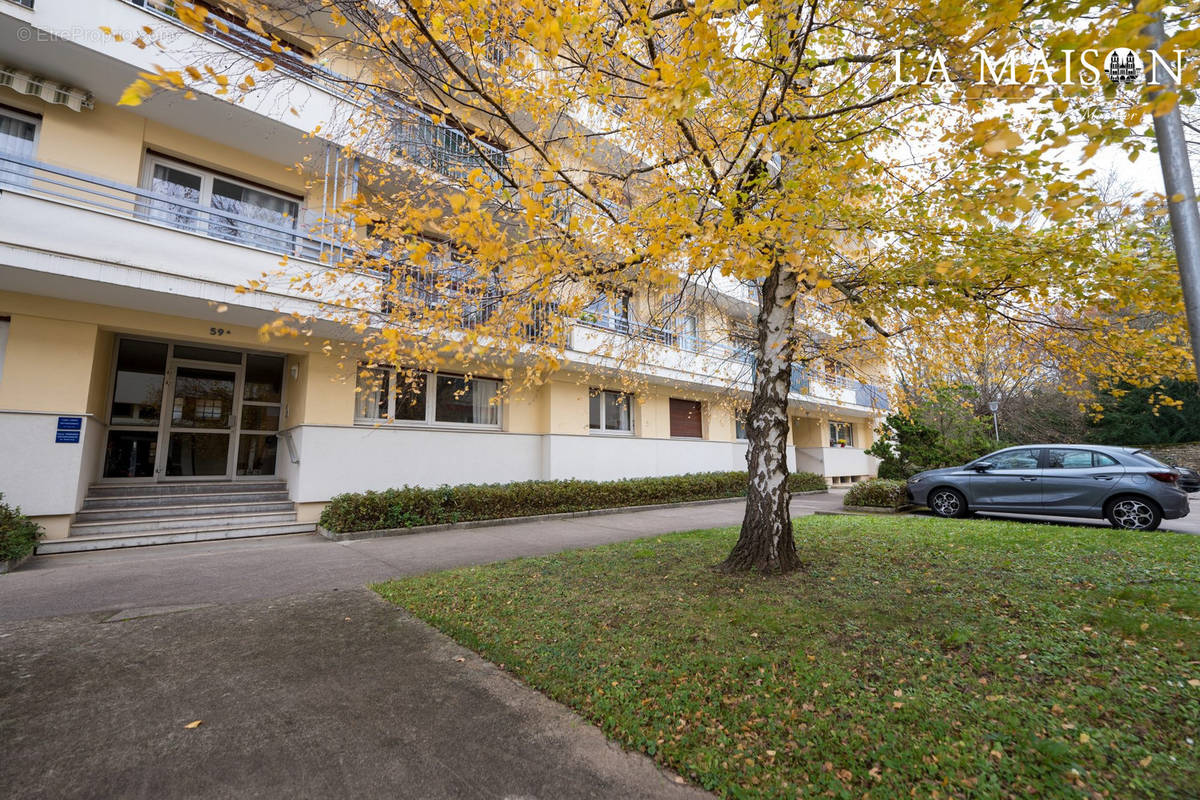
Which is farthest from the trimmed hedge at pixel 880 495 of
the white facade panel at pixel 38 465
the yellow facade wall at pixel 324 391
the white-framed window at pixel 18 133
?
the white-framed window at pixel 18 133

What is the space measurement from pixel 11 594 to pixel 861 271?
9.86 meters

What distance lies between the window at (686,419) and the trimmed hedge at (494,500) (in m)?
2.45

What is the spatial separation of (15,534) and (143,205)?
4.96 meters

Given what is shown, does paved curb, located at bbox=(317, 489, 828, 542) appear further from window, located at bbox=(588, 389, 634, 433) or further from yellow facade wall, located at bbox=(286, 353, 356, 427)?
window, located at bbox=(588, 389, 634, 433)

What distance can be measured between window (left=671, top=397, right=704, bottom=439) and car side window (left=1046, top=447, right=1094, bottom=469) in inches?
375

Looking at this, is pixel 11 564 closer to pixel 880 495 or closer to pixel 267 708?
pixel 267 708

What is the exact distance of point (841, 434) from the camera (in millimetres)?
24234

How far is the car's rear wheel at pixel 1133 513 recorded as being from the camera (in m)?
8.21

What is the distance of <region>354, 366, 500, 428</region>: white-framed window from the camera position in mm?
10414

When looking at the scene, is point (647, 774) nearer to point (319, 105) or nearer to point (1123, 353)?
point (1123, 353)

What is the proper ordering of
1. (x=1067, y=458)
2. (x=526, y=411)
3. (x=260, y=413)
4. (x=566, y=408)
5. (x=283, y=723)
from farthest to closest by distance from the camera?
(x=566, y=408) → (x=526, y=411) → (x=260, y=413) → (x=1067, y=458) → (x=283, y=723)

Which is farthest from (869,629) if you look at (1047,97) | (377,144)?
(377,144)

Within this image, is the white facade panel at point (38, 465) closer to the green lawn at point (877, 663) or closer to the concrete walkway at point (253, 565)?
the concrete walkway at point (253, 565)

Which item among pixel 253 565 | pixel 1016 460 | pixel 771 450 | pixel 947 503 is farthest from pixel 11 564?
pixel 1016 460
